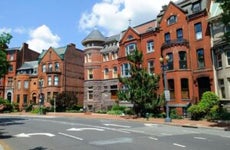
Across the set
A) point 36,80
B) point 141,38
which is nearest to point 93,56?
point 141,38

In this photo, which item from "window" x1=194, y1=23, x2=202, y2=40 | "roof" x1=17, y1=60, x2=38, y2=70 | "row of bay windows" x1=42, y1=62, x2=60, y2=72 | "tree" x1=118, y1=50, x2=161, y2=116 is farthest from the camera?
"roof" x1=17, y1=60, x2=38, y2=70

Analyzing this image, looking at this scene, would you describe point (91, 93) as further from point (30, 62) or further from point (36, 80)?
point (30, 62)

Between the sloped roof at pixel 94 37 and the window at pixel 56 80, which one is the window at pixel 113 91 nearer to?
the sloped roof at pixel 94 37

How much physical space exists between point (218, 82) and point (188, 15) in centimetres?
932

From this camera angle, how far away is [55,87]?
56562 mm


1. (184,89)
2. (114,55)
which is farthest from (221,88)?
(114,55)

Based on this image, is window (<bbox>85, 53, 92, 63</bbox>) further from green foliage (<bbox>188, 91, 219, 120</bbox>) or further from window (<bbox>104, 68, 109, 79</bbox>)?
green foliage (<bbox>188, 91, 219, 120</bbox>)

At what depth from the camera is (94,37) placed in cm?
4916

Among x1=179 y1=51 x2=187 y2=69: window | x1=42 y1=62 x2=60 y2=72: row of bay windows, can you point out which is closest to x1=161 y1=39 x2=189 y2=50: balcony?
A: x1=179 y1=51 x2=187 y2=69: window

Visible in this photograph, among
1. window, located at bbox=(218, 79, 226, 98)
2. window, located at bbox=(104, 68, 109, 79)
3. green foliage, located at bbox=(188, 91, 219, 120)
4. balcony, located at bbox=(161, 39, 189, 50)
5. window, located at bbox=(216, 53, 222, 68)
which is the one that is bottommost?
green foliage, located at bbox=(188, 91, 219, 120)

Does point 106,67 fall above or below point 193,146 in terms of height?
above

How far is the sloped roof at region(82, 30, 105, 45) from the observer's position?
48.9 m

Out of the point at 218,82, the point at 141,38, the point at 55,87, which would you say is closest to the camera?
the point at 218,82

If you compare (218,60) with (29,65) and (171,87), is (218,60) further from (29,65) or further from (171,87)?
(29,65)
